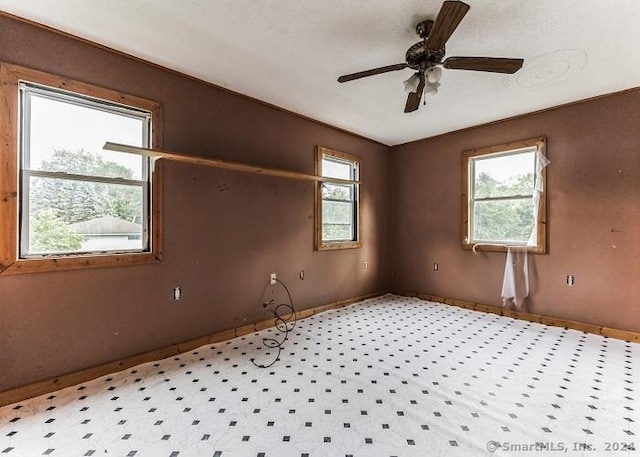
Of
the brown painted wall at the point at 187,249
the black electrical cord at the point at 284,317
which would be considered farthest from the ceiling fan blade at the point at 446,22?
the black electrical cord at the point at 284,317

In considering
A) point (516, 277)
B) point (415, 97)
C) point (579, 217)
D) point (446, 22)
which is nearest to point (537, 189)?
point (579, 217)

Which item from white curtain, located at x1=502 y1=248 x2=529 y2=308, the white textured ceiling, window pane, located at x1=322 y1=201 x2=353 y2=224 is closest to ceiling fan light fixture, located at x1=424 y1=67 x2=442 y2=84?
the white textured ceiling

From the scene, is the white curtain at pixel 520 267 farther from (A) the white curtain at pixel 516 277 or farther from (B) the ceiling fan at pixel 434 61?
(B) the ceiling fan at pixel 434 61

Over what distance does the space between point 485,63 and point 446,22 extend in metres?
0.61

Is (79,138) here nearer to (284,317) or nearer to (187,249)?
(187,249)

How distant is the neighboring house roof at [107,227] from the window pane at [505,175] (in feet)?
15.4

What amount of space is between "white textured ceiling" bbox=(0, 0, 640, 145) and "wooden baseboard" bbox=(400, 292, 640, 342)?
2795 mm

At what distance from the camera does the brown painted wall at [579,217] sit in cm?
343

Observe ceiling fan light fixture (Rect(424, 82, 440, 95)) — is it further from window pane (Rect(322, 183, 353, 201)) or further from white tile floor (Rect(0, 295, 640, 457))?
white tile floor (Rect(0, 295, 640, 457))

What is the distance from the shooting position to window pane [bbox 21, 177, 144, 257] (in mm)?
2363

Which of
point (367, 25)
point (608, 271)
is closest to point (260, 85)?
point (367, 25)

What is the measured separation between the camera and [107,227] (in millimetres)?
2688

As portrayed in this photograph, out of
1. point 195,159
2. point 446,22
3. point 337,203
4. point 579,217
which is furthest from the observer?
point 337,203

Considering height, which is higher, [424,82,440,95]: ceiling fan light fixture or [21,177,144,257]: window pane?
[424,82,440,95]: ceiling fan light fixture
